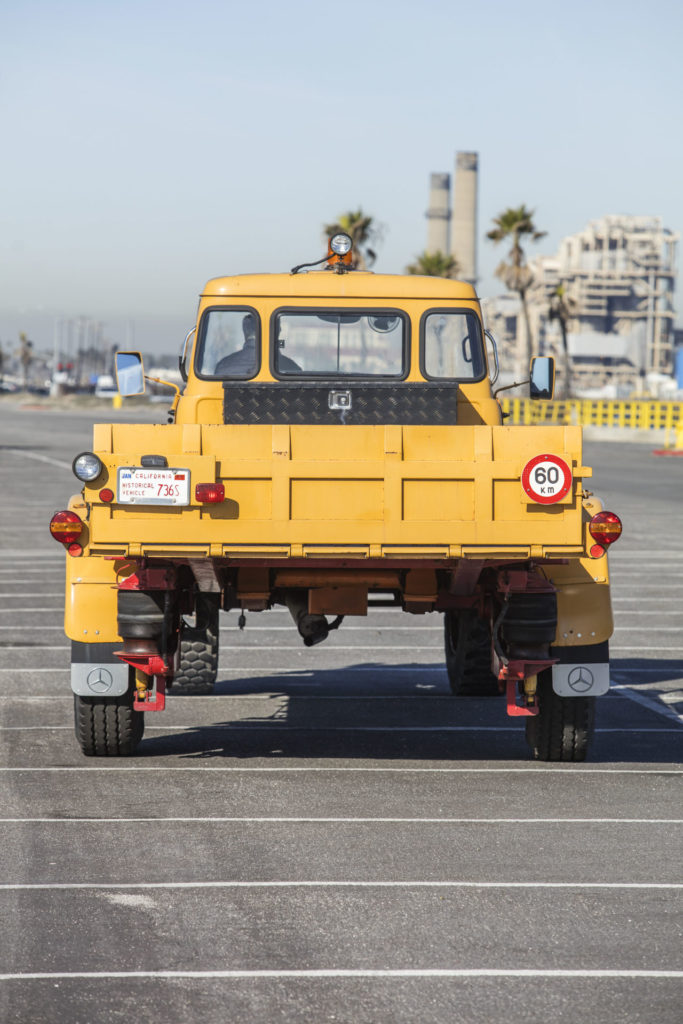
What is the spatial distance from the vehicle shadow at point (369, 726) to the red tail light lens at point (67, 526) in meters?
1.87

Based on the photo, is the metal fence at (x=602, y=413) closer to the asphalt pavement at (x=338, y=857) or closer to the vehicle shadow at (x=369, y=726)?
the vehicle shadow at (x=369, y=726)

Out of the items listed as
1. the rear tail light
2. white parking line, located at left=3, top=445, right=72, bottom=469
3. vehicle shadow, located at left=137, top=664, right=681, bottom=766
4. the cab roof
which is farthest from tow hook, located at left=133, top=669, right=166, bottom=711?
white parking line, located at left=3, top=445, right=72, bottom=469

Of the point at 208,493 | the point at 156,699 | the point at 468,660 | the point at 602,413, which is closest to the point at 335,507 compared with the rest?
the point at 208,493

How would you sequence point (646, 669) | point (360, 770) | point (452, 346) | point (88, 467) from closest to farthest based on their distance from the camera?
1. point (88, 467)
2. point (360, 770)
3. point (452, 346)
4. point (646, 669)

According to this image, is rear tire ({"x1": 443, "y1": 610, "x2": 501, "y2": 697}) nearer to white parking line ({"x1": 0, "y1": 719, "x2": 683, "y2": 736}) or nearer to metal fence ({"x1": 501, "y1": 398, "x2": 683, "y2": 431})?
white parking line ({"x1": 0, "y1": 719, "x2": 683, "y2": 736})

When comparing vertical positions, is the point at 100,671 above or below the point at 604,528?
below

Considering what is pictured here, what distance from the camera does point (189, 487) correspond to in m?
7.44

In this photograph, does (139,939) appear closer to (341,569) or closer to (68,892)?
(68,892)

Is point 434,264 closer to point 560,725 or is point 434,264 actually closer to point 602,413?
point 602,413

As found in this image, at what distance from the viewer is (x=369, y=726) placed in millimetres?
10078

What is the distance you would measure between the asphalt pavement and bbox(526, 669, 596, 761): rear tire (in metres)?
0.12

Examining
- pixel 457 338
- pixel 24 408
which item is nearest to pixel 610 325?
pixel 24 408

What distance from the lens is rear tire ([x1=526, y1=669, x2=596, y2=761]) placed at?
8672mm

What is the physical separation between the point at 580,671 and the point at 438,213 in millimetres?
129837
